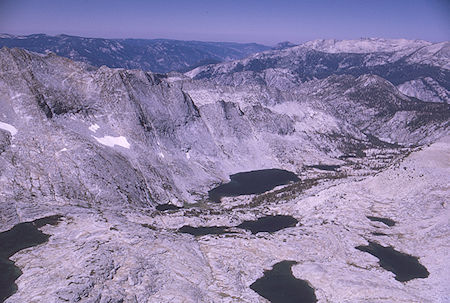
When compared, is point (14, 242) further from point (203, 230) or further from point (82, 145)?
point (203, 230)

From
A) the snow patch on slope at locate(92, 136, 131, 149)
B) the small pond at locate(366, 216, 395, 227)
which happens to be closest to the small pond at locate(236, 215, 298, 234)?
the small pond at locate(366, 216, 395, 227)

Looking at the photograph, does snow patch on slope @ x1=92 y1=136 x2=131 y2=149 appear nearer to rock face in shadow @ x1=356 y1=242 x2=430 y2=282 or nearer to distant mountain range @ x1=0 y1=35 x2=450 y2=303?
distant mountain range @ x1=0 y1=35 x2=450 y2=303

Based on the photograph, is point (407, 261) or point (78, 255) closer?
point (78, 255)

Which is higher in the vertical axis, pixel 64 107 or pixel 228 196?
pixel 64 107

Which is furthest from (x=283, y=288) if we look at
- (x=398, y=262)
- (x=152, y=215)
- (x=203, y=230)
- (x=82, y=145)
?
(x=82, y=145)

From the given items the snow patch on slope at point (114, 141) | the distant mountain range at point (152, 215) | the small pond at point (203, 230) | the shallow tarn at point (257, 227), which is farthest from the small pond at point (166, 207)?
the snow patch on slope at point (114, 141)

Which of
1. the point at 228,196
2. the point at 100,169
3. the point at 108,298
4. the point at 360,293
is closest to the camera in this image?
the point at 108,298

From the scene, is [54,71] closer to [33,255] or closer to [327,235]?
[33,255]

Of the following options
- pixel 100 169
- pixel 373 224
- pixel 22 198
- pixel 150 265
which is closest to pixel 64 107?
pixel 100 169
